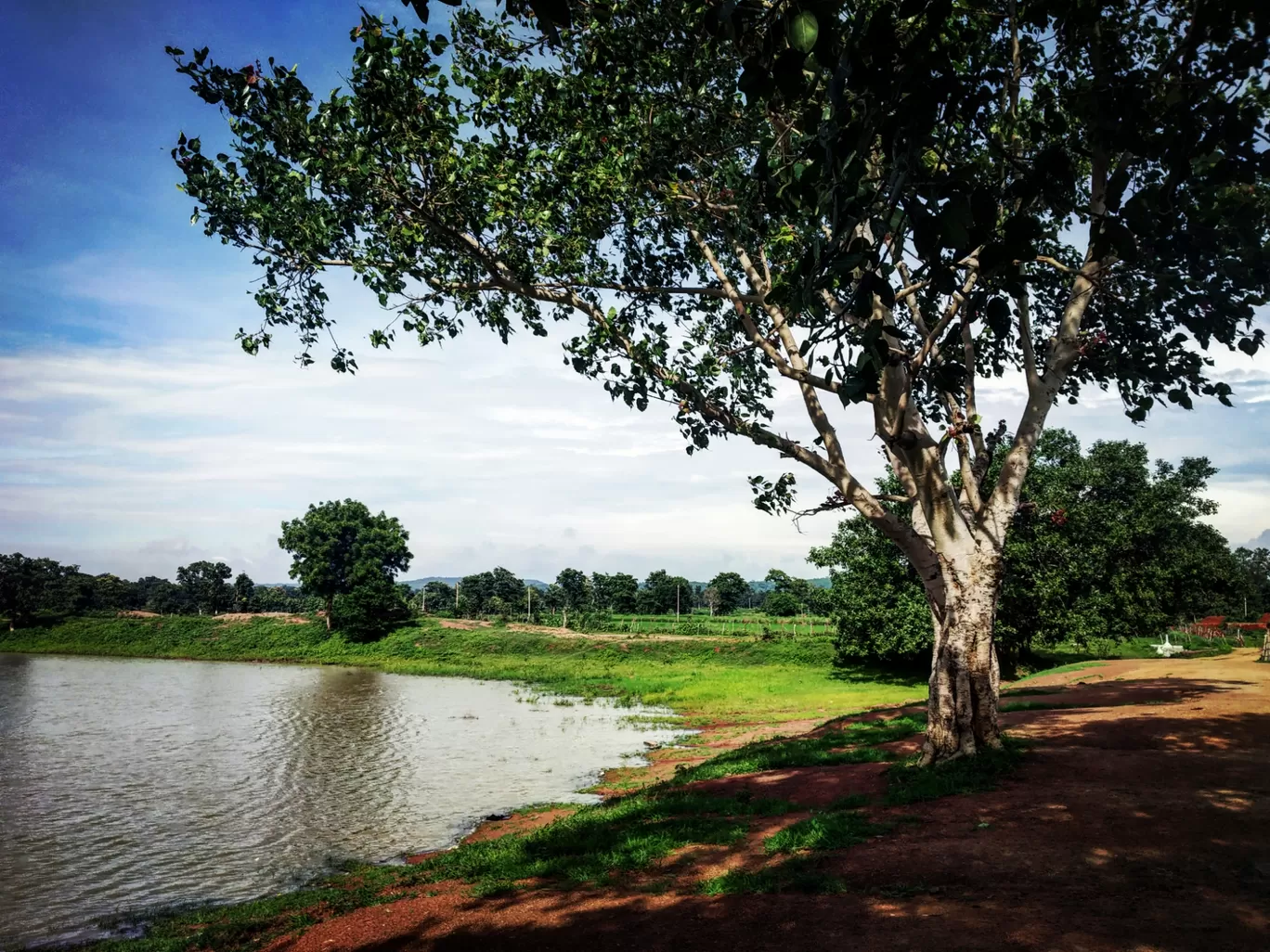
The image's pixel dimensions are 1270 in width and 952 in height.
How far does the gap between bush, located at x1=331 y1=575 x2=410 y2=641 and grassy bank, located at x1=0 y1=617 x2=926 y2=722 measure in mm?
1351

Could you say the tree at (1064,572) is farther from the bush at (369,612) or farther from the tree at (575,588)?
the tree at (575,588)

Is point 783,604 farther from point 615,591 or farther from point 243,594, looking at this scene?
point 243,594

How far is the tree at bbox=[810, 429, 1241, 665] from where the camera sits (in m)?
32.5

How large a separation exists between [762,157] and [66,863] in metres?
17.5

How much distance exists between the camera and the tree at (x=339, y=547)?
74938 mm

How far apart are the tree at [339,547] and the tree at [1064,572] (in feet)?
164

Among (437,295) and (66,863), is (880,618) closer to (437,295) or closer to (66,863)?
(437,295)

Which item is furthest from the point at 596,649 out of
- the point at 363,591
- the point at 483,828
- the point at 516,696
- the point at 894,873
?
the point at 894,873

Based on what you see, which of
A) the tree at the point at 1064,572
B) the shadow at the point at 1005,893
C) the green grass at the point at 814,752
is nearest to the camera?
the shadow at the point at 1005,893

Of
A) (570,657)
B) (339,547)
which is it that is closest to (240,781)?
(570,657)

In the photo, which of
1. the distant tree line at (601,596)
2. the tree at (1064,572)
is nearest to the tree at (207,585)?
the distant tree line at (601,596)

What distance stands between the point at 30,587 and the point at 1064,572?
349ft

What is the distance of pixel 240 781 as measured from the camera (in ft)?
70.6

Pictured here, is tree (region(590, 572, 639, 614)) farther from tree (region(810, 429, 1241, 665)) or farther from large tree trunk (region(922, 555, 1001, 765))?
large tree trunk (region(922, 555, 1001, 765))
